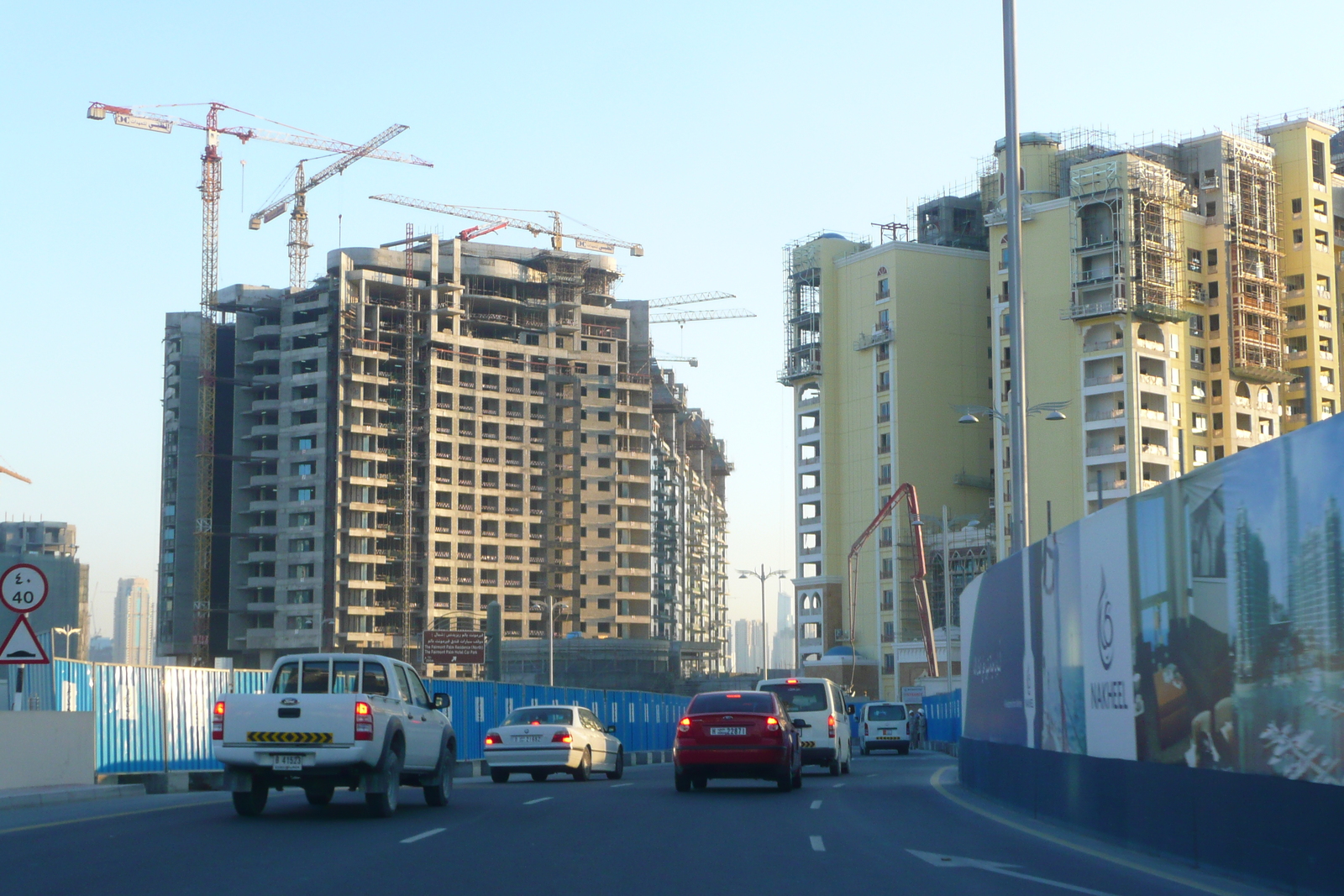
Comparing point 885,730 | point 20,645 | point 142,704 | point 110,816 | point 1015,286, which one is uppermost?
point 1015,286

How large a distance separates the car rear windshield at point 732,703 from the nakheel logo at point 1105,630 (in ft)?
26.8

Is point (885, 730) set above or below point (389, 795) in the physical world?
below

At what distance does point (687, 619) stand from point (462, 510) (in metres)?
53.4

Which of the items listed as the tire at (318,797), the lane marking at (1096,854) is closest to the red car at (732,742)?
the lane marking at (1096,854)

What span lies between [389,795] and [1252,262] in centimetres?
10675

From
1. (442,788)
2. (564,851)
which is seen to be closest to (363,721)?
(442,788)

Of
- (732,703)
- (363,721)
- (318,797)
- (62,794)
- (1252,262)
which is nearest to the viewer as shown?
(363,721)

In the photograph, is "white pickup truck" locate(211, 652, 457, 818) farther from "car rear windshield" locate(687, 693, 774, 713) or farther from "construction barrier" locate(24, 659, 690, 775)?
"car rear windshield" locate(687, 693, 774, 713)

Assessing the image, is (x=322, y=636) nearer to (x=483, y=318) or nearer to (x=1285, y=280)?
(x=483, y=318)

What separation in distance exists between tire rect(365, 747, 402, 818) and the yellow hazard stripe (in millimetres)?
905

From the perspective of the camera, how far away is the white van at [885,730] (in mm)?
58781

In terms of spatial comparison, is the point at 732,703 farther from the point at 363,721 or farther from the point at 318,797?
the point at 363,721

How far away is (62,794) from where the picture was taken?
68.1 feet

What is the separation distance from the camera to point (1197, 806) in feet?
42.2
